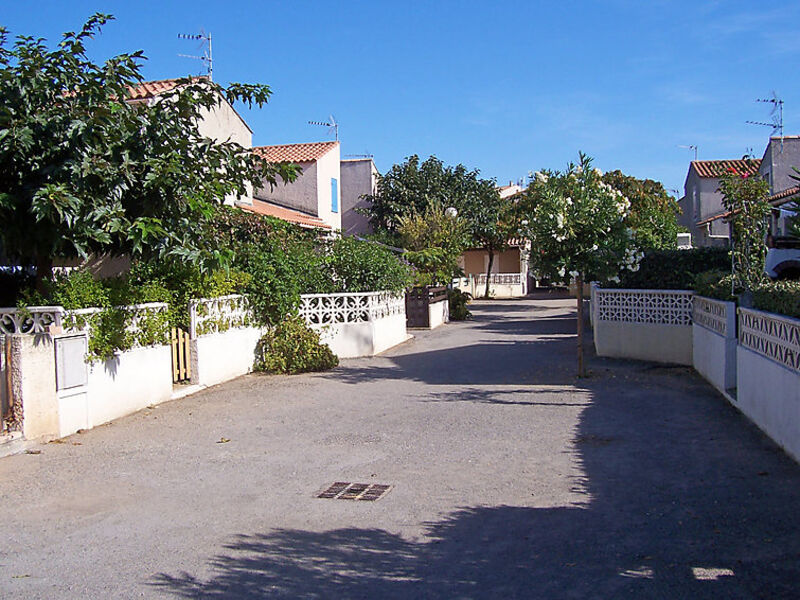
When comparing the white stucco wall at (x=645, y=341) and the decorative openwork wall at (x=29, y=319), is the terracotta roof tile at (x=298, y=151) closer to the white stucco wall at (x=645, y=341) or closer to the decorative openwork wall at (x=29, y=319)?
the white stucco wall at (x=645, y=341)

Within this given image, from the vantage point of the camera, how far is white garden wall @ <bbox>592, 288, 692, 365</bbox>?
576 inches

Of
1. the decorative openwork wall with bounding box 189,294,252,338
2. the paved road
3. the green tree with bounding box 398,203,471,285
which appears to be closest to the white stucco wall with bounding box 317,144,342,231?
the green tree with bounding box 398,203,471,285

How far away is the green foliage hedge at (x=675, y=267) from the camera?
50.6 feet

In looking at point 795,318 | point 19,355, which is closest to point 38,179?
point 19,355

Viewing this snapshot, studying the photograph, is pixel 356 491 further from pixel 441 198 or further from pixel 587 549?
pixel 441 198

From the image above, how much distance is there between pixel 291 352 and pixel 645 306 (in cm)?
736

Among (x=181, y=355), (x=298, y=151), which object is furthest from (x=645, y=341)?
(x=298, y=151)

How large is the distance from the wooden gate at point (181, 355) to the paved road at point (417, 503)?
101cm

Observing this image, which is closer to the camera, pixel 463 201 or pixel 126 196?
pixel 126 196

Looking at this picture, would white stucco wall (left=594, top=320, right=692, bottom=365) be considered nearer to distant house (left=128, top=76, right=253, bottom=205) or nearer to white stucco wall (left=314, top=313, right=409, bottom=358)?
white stucco wall (left=314, top=313, right=409, bottom=358)

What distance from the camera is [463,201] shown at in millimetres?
39875

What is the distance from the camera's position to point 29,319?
29.5 ft

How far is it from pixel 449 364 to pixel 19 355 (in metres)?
9.53

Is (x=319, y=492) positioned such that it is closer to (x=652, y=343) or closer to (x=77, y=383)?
(x=77, y=383)
